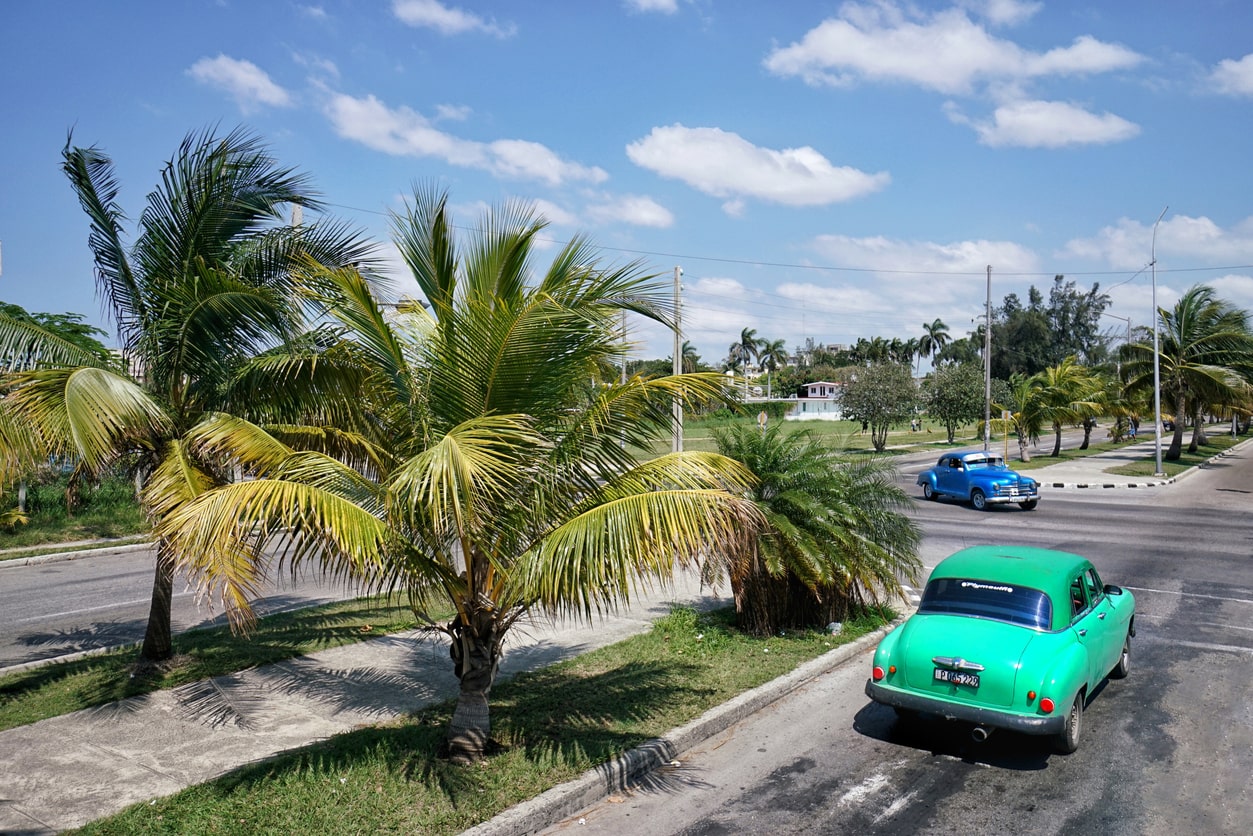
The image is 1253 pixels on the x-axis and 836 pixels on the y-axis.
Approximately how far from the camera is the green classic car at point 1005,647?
6.80 meters

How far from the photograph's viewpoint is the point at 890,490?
440 inches

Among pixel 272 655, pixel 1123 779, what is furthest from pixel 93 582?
pixel 1123 779

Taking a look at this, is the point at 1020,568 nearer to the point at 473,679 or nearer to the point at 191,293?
the point at 473,679

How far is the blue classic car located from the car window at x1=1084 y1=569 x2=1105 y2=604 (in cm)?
1670

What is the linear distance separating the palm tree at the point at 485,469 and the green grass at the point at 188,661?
1.76 m

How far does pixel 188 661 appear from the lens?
9648 millimetres

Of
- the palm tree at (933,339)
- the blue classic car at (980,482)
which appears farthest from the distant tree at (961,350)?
the blue classic car at (980,482)

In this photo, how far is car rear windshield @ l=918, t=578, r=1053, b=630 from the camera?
294 inches

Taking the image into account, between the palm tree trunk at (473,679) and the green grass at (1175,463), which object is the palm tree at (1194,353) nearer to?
the green grass at (1175,463)

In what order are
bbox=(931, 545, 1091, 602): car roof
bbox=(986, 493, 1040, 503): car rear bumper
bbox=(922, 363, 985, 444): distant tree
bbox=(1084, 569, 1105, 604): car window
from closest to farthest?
bbox=(931, 545, 1091, 602): car roof, bbox=(1084, 569, 1105, 604): car window, bbox=(986, 493, 1040, 503): car rear bumper, bbox=(922, 363, 985, 444): distant tree

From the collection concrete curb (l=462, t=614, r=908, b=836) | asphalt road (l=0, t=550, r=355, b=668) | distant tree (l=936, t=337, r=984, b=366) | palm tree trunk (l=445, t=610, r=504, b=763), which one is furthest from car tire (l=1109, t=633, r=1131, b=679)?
distant tree (l=936, t=337, r=984, b=366)

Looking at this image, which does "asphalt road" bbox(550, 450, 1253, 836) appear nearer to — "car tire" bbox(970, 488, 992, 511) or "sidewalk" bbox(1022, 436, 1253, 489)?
"car tire" bbox(970, 488, 992, 511)

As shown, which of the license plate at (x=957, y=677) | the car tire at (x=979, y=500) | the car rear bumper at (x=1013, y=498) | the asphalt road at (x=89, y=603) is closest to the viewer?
the license plate at (x=957, y=677)

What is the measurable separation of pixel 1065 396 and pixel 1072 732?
122 ft
